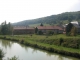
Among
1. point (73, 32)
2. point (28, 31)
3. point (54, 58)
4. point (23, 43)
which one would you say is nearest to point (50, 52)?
point (54, 58)

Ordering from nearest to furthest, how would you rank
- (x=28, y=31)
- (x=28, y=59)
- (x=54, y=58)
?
(x=28, y=59) → (x=54, y=58) → (x=28, y=31)

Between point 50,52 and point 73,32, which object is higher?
point 73,32

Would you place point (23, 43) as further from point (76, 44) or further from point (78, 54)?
point (78, 54)

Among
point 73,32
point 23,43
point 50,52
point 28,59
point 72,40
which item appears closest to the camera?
point 28,59

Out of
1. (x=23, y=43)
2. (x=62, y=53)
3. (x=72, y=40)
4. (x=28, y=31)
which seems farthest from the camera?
(x=28, y=31)

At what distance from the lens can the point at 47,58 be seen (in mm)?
27781

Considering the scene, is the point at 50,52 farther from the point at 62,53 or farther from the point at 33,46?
the point at 33,46

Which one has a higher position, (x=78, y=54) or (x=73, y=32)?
(x=73, y=32)

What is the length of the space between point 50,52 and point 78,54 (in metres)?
6.63

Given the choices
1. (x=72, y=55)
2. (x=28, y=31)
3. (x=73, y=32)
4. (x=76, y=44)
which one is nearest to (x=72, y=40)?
(x=76, y=44)

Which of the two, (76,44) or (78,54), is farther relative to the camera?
(76,44)

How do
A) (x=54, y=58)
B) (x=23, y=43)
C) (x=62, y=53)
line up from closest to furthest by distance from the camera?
(x=54, y=58) < (x=62, y=53) < (x=23, y=43)

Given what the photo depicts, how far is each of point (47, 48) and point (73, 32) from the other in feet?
74.8

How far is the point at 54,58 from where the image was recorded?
28.0m
